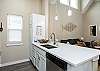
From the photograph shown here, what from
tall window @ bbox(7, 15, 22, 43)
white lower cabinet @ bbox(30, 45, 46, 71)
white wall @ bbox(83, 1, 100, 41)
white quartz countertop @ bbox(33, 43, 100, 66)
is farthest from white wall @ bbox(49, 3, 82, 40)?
white quartz countertop @ bbox(33, 43, 100, 66)

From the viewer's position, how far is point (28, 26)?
19.5 ft

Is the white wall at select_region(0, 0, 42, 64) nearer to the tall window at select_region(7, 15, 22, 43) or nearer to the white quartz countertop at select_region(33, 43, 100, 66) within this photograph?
the tall window at select_region(7, 15, 22, 43)

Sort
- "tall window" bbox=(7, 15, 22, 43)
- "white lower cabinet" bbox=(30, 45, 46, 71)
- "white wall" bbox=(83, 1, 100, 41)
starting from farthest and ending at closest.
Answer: "white wall" bbox=(83, 1, 100, 41), "tall window" bbox=(7, 15, 22, 43), "white lower cabinet" bbox=(30, 45, 46, 71)

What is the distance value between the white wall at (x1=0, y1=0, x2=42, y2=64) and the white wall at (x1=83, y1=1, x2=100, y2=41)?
384 cm

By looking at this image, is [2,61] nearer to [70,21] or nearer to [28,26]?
[28,26]

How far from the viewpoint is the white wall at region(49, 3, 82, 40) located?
6527mm

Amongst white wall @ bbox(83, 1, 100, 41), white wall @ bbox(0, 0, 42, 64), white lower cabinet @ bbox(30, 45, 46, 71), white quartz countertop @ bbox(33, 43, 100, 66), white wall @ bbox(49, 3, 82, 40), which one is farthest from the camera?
white wall @ bbox(83, 1, 100, 41)

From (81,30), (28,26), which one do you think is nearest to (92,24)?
(81,30)

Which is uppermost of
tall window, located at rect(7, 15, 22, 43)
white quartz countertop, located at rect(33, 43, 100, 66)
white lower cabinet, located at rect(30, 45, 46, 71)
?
tall window, located at rect(7, 15, 22, 43)

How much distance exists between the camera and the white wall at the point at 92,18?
7.68 meters

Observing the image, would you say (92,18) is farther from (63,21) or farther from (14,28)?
(14,28)

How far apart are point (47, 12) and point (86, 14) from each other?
3.78 m

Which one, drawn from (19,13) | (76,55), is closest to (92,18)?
(19,13)

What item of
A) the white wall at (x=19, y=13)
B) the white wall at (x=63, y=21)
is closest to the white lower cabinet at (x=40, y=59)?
the white wall at (x=19, y=13)
